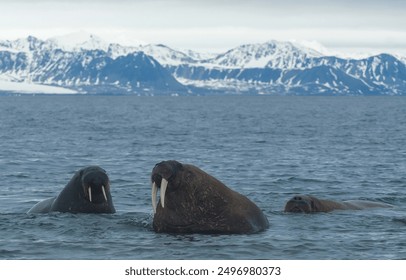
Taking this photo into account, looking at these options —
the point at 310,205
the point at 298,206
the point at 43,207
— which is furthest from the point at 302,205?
the point at 43,207

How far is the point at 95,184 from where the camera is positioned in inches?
897

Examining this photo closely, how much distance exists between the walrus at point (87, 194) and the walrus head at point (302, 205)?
5.43m

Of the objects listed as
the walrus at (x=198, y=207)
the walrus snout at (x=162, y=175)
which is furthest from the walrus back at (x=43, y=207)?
the walrus snout at (x=162, y=175)

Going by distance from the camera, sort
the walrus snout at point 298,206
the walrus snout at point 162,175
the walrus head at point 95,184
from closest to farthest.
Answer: the walrus snout at point 162,175 < the walrus head at point 95,184 < the walrus snout at point 298,206

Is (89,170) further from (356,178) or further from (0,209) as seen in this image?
(356,178)

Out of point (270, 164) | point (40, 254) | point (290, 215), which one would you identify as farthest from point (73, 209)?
point (270, 164)

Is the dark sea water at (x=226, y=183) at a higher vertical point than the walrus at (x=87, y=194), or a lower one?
lower

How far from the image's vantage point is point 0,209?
90.3ft

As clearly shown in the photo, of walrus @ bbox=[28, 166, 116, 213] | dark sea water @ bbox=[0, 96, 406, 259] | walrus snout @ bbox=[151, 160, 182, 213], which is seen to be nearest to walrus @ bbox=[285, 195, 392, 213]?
dark sea water @ bbox=[0, 96, 406, 259]

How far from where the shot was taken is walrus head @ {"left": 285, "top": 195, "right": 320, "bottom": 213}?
84.2 feet

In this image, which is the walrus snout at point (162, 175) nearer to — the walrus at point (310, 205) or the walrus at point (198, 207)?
the walrus at point (198, 207)

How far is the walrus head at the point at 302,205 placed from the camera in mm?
25672

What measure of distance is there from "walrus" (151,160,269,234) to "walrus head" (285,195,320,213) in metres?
4.65
